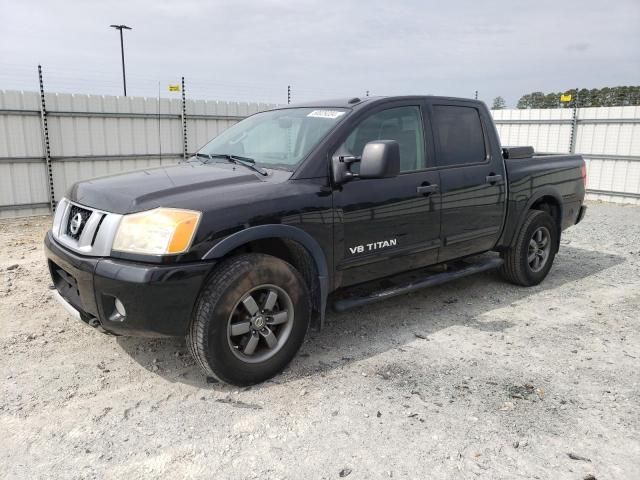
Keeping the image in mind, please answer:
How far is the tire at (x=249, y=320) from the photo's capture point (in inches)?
117

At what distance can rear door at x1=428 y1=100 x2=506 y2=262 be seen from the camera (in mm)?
4285

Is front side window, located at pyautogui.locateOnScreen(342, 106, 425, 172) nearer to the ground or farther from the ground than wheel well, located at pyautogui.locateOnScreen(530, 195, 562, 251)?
farther from the ground

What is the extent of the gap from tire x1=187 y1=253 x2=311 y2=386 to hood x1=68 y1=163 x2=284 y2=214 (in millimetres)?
496

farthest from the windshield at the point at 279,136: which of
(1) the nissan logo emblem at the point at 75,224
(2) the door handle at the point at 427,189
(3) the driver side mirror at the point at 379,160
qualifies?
(1) the nissan logo emblem at the point at 75,224

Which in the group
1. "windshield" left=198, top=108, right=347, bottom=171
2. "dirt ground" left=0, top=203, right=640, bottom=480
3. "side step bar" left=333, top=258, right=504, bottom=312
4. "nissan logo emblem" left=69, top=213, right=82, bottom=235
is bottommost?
"dirt ground" left=0, top=203, right=640, bottom=480

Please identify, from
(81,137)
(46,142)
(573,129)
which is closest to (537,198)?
(81,137)

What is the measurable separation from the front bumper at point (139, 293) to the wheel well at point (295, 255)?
0.52m

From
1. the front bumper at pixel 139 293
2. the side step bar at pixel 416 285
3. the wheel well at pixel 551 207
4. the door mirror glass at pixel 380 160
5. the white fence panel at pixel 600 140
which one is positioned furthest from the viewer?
the white fence panel at pixel 600 140

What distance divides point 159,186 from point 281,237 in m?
0.82

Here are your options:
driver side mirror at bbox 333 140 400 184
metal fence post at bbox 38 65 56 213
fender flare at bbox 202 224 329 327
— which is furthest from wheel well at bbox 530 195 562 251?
metal fence post at bbox 38 65 56 213

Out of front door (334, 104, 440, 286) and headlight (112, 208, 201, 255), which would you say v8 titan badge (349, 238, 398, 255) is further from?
headlight (112, 208, 201, 255)

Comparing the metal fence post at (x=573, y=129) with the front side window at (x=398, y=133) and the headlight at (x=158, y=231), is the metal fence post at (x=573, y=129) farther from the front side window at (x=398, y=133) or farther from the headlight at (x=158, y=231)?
the headlight at (x=158, y=231)

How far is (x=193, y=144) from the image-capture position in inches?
437

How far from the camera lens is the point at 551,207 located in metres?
5.60
